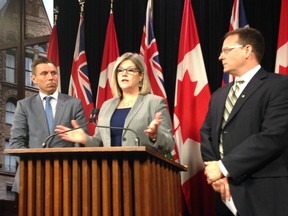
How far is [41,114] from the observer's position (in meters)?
3.53

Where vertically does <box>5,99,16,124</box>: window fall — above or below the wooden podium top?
above

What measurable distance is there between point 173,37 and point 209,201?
166 centimetres

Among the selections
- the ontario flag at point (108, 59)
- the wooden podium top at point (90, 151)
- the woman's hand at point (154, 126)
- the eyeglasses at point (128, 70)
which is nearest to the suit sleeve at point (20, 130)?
the eyeglasses at point (128, 70)

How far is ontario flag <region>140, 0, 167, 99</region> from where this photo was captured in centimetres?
459

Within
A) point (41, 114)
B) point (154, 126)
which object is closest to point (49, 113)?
point (41, 114)

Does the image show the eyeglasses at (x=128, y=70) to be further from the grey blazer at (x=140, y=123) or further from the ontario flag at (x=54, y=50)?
the ontario flag at (x=54, y=50)

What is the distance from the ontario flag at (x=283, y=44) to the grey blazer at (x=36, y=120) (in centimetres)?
162

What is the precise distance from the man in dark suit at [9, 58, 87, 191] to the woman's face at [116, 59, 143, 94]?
0.62 m

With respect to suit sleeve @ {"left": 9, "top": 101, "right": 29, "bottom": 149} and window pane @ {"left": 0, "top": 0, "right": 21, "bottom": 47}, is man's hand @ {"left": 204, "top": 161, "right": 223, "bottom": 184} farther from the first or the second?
window pane @ {"left": 0, "top": 0, "right": 21, "bottom": 47}

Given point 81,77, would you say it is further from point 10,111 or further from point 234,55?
point 10,111

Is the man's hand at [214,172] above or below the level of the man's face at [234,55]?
below

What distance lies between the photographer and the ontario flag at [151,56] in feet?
15.1

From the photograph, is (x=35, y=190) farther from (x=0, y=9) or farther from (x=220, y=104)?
(x=0, y=9)

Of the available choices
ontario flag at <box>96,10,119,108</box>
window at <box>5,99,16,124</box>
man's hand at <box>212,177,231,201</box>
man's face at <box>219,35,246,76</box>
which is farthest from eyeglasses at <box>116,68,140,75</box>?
window at <box>5,99,16,124</box>
